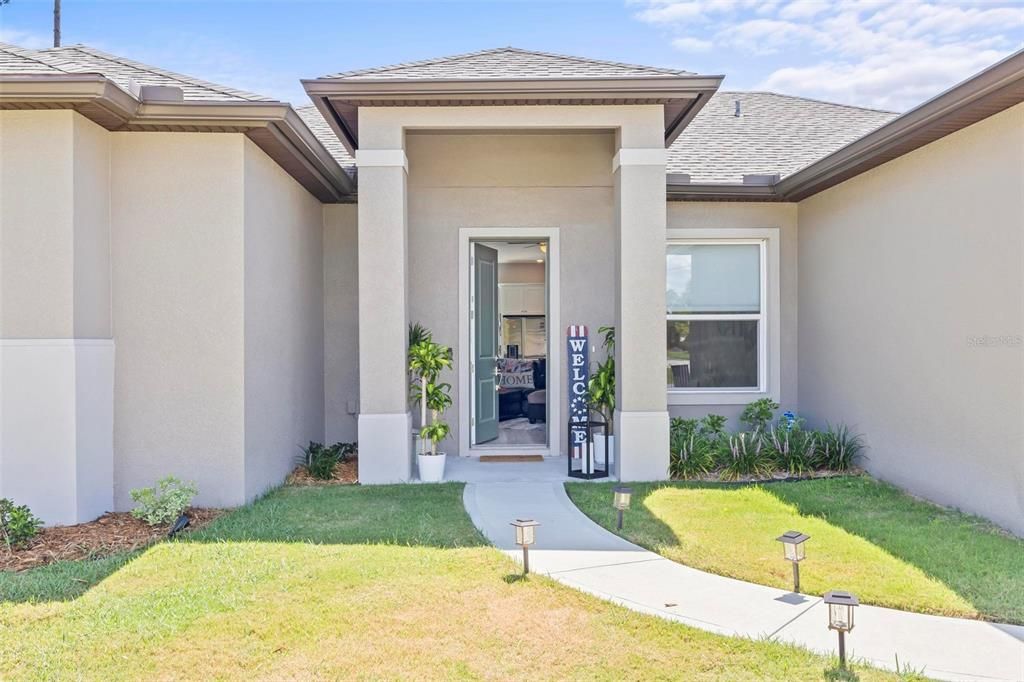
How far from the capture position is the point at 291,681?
10.3 ft

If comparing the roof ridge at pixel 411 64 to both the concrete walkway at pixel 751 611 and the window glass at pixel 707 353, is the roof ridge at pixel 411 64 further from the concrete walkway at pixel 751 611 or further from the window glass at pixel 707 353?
the concrete walkway at pixel 751 611

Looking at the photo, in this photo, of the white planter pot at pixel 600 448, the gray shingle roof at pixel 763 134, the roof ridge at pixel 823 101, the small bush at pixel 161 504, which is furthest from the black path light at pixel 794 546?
the roof ridge at pixel 823 101

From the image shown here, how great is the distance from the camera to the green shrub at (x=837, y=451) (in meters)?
7.71

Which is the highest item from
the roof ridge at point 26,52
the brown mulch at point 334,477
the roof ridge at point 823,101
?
the roof ridge at point 823,101

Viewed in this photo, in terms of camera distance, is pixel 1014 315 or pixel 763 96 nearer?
pixel 1014 315

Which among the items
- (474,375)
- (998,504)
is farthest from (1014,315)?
(474,375)

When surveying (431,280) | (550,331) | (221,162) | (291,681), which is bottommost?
(291,681)

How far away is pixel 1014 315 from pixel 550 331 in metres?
4.72

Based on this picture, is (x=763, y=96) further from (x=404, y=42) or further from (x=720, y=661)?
(x=720, y=661)

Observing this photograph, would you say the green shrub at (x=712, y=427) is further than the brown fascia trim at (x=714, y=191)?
No

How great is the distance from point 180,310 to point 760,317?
6807mm

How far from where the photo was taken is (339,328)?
9.07m

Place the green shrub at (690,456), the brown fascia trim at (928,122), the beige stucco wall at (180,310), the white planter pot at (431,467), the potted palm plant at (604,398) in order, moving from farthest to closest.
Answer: the potted palm plant at (604,398), the green shrub at (690,456), the white planter pot at (431,467), the beige stucco wall at (180,310), the brown fascia trim at (928,122)

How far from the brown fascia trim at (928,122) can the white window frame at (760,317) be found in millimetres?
998
